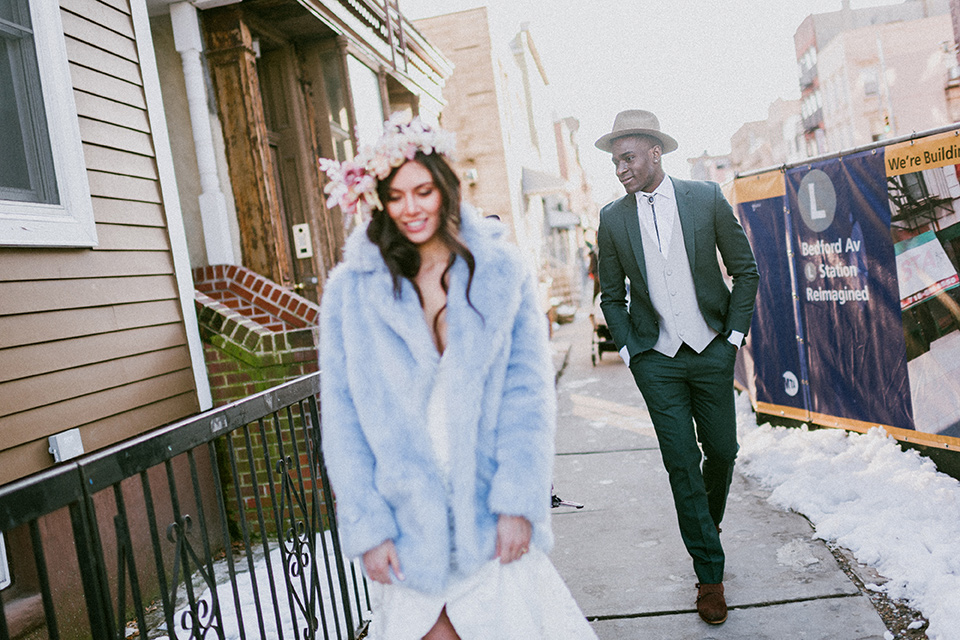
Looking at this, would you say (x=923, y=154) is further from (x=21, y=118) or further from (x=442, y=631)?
(x=21, y=118)

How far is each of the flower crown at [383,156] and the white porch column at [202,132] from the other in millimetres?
4182

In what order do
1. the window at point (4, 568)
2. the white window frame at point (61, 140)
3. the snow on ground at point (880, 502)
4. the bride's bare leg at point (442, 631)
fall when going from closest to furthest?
the bride's bare leg at point (442, 631), the snow on ground at point (880, 502), the window at point (4, 568), the white window frame at point (61, 140)

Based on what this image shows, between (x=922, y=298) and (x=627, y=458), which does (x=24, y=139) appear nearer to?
(x=627, y=458)

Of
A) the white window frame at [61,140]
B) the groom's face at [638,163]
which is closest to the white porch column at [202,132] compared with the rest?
the white window frame at [61,140]

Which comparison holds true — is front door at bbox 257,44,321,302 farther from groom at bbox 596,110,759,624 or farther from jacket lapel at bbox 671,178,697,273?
jacket lapel at bbox 671,178,697,273

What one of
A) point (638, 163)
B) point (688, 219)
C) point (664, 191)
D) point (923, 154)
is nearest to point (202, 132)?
point (638, 163)

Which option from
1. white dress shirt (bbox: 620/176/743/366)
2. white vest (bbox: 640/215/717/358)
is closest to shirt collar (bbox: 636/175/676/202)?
white dress shirt (bbox: 620/176/743/366)

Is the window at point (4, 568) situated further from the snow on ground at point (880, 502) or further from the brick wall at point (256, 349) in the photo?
the snow on ground at point (880, 502)

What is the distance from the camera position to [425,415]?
1.88 metres

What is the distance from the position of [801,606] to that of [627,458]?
2.88m

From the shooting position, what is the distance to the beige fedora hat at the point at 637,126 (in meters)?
3.55

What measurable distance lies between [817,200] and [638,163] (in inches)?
103

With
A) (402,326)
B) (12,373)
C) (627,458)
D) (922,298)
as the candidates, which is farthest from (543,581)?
(627,458)

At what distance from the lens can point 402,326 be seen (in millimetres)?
1910
